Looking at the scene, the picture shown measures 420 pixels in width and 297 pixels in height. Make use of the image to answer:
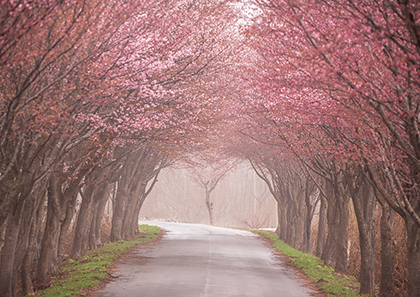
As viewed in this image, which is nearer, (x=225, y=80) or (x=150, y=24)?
(x=150, y=24)

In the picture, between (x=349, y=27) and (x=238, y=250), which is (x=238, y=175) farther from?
(x=349, y=27)

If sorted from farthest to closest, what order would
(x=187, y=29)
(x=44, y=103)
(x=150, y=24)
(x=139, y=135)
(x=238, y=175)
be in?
(x=238, y=175) → (x=139, y=135) → (x=187, y=29) → (x=150, y=24) → (x=44, y=103)

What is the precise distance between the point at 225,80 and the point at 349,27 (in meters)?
14.6

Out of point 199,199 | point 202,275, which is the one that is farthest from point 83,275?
Result: point 199,199

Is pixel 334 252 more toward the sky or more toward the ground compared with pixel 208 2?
more toward the ground

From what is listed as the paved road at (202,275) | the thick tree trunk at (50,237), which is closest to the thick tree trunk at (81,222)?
the paved road at (202,275)

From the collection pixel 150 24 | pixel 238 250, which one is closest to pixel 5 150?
pixel 150 24

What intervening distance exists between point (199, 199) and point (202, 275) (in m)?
61.2

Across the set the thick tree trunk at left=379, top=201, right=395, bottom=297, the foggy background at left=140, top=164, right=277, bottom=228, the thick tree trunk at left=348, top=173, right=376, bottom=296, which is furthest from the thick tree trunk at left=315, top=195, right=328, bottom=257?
the foggy background at left=140, top=164, right=277, bottom=228

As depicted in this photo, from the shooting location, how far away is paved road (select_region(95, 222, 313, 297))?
12414 millimetres

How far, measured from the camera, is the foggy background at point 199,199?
7331cm

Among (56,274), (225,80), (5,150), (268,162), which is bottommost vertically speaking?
(56,274)

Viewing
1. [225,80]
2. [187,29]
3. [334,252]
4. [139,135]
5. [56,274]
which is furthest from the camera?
[225,80]

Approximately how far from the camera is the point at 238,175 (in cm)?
7744
